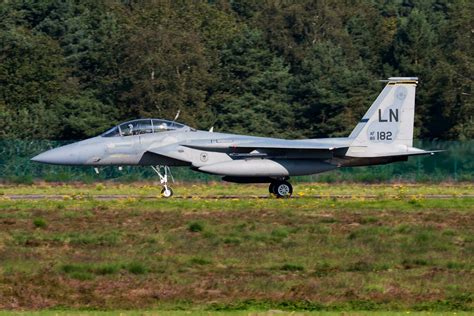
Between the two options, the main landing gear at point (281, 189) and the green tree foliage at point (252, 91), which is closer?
the main landing gear at point (281, 189)

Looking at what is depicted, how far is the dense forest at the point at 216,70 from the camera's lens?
206 feet

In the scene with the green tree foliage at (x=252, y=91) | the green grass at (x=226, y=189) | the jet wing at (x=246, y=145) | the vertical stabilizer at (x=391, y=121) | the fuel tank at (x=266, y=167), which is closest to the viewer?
the fuel tank at (x=266, y=167)

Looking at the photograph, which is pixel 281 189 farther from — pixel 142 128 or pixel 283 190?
pixel 142 128

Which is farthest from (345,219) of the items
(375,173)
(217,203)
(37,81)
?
(37,81)

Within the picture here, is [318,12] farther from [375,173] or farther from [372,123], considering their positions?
[372,123]

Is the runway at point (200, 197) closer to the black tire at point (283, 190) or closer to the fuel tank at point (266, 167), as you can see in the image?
the black tire at point (283, 190)

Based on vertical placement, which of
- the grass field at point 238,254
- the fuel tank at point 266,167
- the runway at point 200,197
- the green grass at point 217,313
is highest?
the fuel tank at point 266,167

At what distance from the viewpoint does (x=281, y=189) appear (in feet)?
115

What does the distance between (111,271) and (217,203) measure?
10840 mm

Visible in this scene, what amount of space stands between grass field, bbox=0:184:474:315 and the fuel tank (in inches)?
46.9

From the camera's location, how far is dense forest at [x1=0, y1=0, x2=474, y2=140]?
62.8 m

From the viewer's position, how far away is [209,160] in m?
34.7

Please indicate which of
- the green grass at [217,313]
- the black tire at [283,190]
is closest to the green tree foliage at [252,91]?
the black tire at [283,190]

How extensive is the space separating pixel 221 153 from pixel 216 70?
36.8 metres
